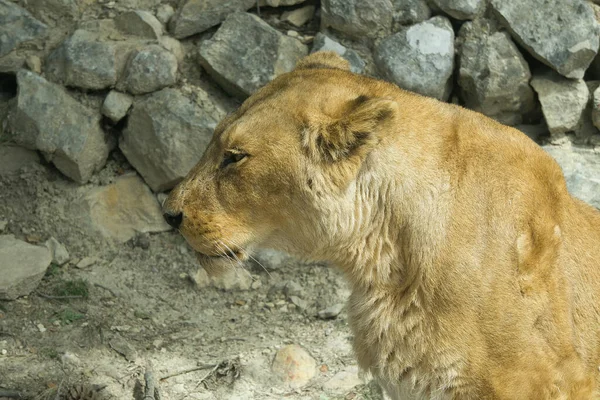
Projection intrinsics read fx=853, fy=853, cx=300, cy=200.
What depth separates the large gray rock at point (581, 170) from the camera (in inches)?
236

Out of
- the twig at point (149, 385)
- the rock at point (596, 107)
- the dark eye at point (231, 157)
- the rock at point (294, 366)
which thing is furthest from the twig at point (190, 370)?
the rock at point (596, 107)

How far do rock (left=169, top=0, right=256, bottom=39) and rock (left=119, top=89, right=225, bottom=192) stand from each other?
0.47m

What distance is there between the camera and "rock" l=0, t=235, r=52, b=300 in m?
5.31

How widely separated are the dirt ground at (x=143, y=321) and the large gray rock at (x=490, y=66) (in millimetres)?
1717

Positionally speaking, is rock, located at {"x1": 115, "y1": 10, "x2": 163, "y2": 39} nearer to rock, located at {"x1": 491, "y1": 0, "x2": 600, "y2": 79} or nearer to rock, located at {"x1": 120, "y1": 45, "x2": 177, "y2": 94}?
rock, located at {"x1": 120, "y1": 45, "x2": 177, "y2": 94}

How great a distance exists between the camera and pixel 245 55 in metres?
5.94

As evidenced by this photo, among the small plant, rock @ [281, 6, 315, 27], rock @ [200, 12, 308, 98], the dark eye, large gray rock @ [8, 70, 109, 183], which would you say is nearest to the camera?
the dark eye

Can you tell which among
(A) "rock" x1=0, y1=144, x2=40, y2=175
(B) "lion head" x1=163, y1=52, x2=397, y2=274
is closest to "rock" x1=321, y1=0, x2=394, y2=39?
(B) "lion head" x1=163, y1=52, x2=397, y2=274

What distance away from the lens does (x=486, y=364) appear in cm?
353

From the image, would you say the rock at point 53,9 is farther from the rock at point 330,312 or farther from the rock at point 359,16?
the rock at point 330,312

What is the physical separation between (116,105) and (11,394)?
6.96 feet

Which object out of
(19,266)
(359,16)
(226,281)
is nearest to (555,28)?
(359,16)

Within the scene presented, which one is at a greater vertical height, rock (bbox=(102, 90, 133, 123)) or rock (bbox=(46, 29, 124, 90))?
rock (bbox=(46, 29, 124, 90))

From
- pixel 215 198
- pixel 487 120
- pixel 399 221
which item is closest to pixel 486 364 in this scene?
pixel 399 221
